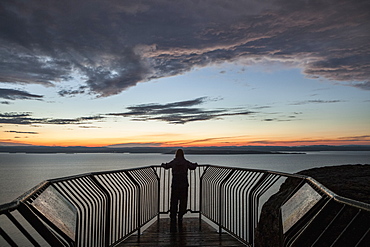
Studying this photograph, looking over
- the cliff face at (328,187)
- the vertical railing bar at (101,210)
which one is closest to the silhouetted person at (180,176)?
the cliff face at (328,187)

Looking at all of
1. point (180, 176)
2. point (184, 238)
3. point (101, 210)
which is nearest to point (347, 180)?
point (184, 238)

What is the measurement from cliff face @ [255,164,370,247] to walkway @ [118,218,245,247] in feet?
2.81

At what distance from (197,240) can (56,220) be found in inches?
184

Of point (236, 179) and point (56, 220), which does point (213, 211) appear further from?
point (56, 220)

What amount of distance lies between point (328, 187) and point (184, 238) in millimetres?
3189

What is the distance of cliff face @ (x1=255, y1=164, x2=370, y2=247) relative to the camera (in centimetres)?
515

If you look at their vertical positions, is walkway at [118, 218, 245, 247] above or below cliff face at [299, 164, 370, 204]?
below

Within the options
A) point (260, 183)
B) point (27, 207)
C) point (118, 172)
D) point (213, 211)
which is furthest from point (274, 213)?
point (27, 207)

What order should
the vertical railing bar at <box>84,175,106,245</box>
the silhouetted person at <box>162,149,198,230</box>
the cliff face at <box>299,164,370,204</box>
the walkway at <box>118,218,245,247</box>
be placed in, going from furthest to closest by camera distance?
the silhouetted person at <box>162,149,198,230</box>
the walkway at <box>118,218,245,247</box>
the vertical railing bar at <box>84,175,106,245</box>
the cliff face at <box>299,164,370,204</box>

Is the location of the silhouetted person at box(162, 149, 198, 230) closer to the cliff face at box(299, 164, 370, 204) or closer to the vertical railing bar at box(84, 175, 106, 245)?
the cliff face at box(299, 164, 370, 204)

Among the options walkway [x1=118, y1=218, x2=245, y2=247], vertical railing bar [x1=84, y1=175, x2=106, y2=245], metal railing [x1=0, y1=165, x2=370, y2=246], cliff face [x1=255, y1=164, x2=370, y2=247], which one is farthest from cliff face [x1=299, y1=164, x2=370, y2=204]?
vertical railing bar [x1=84, y1=175, x2=106, y2=245]

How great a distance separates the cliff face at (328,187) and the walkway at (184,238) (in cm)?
86

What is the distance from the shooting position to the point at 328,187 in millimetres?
5531

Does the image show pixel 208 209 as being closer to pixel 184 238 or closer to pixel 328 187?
pixel 184 238
